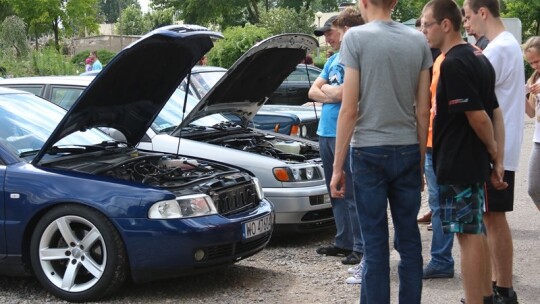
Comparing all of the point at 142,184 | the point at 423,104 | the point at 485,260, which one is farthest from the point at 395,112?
the point at 142,184

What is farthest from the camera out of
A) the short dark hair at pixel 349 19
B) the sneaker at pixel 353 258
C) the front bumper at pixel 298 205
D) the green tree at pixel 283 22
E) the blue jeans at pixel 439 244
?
the green tree at pixel 283 22

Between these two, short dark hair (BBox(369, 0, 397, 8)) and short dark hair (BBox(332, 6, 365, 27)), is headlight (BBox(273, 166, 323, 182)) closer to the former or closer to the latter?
→ short dark hair (BBox(332, 6, 365, 27))

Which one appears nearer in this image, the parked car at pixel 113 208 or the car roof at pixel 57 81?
the parked car at pixel 113 208

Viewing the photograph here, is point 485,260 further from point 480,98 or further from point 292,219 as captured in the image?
point 292,219

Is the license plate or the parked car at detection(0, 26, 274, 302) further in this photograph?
the license plate

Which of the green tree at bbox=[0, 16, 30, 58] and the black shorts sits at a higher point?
the black shorts

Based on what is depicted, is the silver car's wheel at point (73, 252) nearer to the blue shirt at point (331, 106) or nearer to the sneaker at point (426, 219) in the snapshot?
the blue shirt at point (331, 106)

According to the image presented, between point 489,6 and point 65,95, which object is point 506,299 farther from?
point 65,95

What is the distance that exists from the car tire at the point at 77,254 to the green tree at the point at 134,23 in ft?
311

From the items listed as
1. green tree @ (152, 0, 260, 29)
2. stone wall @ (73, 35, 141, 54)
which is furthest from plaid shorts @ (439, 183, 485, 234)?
stone wall @ (73, 35, 141, 54)

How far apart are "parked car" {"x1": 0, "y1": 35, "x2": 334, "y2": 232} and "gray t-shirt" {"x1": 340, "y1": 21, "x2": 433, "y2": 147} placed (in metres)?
2.79

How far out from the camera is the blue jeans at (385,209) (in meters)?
4.30

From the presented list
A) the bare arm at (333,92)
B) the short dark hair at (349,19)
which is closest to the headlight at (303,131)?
the short dark hair at (349,19)

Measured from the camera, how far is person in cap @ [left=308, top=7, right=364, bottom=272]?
6016mm
